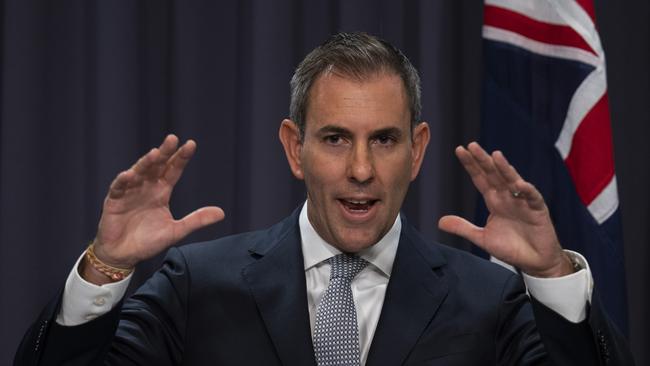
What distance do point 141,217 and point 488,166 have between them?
23.7 inches

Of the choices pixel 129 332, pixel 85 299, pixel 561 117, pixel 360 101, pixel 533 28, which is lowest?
pixel 129 332

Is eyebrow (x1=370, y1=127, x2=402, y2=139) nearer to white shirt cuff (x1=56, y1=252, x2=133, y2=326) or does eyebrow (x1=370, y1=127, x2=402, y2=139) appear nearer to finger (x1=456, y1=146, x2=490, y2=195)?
finger (x1=456, y1=146, x2=490, y2=195)

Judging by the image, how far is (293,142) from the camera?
2.03 meters

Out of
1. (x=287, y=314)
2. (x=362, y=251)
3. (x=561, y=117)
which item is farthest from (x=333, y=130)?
(x=561, y=117)

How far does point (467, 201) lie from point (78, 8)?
136 centimetres

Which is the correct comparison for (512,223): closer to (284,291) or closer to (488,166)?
(488,166)

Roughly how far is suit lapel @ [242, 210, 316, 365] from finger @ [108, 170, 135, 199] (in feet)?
1.20

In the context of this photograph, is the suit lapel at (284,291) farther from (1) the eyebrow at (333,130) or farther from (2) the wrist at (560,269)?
(2) the wrist at (560,269)

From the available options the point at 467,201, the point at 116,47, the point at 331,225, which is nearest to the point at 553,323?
the point at 331,225

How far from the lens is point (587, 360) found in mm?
1660

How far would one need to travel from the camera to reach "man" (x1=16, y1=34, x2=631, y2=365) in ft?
5.51

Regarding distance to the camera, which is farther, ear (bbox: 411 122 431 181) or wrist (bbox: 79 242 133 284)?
ear (bbox: 411 122 431 181)

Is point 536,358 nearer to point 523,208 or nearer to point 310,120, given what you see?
point 523,208

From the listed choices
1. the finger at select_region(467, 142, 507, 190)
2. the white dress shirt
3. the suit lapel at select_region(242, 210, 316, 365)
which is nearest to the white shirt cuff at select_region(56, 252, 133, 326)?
the white dress shirt
